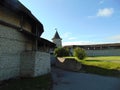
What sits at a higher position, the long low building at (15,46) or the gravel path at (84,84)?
the long low building at (15,46)

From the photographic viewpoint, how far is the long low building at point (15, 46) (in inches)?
482

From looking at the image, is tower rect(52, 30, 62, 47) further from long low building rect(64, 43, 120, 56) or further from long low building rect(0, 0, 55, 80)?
long low building rect(0, 0, 55, 80)

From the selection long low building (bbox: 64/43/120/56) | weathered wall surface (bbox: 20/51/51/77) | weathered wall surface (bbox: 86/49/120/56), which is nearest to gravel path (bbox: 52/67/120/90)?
weathered wall surface (bbox: 20/51/51/77)

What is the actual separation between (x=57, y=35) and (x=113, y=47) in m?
18.8

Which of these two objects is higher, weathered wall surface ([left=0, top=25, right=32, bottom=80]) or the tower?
the tower

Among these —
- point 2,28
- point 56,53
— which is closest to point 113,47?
point 56,53

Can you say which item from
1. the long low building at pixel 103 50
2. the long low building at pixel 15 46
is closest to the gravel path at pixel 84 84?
the long low building at pixel 15 46

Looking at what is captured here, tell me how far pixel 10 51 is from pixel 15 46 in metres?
0.78

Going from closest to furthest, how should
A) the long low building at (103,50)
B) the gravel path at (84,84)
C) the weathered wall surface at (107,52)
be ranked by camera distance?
the gravel path at (84,84) → the weathered wall surface at (107,52) → the long low building at (103,50)

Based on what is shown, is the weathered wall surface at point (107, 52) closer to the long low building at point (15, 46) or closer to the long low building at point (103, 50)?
the long low building at point (103, 50)

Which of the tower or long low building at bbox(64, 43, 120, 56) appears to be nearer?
long low building at bbox(64, 43, 120, 56)

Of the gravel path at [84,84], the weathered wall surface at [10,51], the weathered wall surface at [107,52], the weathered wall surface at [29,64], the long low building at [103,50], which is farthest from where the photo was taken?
the long low building at [103,50]

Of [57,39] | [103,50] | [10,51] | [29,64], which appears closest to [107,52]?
[103,50]

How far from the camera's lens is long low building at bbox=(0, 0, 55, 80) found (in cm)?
1224
